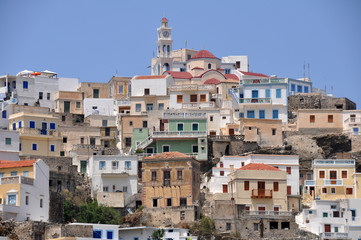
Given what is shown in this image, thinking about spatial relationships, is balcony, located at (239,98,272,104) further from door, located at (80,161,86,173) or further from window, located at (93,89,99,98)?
window, located at (93,89,99,98)

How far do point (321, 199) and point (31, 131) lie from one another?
95.5 feet

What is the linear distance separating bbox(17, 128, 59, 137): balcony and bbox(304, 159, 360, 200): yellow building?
25750 mm

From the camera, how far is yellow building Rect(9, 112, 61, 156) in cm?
9931

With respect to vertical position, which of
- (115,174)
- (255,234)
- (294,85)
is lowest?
(255,234)

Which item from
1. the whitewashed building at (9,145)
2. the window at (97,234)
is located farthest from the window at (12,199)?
the whitewashed building at (9,145)

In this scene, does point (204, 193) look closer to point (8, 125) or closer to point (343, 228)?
point (343, 228)

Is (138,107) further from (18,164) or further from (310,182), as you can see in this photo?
(18,164)

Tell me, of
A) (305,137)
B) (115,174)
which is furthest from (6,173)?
(305,137)

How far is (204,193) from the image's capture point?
9288 cm

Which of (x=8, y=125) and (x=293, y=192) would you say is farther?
(x=8, y=125)

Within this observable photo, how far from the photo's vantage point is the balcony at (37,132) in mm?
99688

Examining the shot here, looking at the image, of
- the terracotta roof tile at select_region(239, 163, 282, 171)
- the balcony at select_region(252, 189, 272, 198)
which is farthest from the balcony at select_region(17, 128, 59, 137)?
the balcony at select_region(252, 189, 272, 198)

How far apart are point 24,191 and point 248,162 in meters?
24.3

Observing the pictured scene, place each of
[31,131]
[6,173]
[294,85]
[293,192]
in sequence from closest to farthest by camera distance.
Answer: [6,173]
[293,192]
[31,131]
[294,85]
